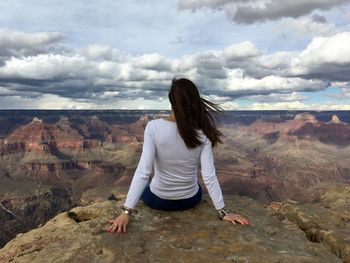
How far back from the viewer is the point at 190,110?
718 centimetres

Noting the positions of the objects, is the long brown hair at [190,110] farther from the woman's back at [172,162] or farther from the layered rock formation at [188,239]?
the layered rock formation at [188,239]

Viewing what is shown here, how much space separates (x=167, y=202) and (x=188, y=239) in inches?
50.7

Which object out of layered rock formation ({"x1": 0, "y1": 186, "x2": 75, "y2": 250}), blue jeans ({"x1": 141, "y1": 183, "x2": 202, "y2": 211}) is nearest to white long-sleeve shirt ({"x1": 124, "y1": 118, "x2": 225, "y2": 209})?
blue jeans ({"x1": 141, "y1": 183, "x2": 202, "y2": 211})

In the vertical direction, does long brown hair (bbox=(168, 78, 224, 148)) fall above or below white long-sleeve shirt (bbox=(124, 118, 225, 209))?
above

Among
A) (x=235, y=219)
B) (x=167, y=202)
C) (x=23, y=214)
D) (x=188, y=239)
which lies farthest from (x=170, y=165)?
(x=23, y=214)

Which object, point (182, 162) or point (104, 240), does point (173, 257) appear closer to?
point (104, 240)

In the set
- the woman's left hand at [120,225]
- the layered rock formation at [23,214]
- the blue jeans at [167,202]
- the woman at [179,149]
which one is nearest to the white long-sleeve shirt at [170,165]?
the woman at [179,149]

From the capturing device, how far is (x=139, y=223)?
7914 millimetres

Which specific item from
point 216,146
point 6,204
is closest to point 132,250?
point 216,146

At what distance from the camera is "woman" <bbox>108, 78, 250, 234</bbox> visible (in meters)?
7.16

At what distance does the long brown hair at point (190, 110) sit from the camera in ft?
23.3

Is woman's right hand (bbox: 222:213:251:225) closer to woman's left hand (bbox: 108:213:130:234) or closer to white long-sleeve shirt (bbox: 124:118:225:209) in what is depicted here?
white long-sleeve shirt (bbox: 124:118:225:209)

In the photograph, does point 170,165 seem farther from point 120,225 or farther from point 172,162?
point 120,225

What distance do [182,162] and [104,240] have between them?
2.03m
